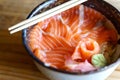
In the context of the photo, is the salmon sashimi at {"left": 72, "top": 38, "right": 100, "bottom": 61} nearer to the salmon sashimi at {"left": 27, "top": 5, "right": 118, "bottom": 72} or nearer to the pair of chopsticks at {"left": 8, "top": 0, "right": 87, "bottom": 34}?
the salmon sashimi at {"left": 27, "top": 5, "right": 118, "bottom": 72}

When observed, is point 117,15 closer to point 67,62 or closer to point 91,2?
point 91,2

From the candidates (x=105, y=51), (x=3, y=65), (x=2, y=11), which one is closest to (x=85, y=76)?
(x=105, y=51)

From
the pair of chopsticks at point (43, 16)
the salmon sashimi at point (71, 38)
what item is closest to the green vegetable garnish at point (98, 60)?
the salmon sashimi at point (71, 38)

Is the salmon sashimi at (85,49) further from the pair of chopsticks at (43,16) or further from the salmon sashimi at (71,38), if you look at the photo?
the pair of chopsticks at (43,16)

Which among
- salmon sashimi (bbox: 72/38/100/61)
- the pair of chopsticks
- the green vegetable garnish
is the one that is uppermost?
the pair of chopsticks

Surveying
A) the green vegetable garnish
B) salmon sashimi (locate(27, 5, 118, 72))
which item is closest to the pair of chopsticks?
salmon sashimi (locate(27, 5, 118, 72))

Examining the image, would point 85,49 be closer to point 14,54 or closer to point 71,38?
point 71,38

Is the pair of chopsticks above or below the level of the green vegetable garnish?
above
